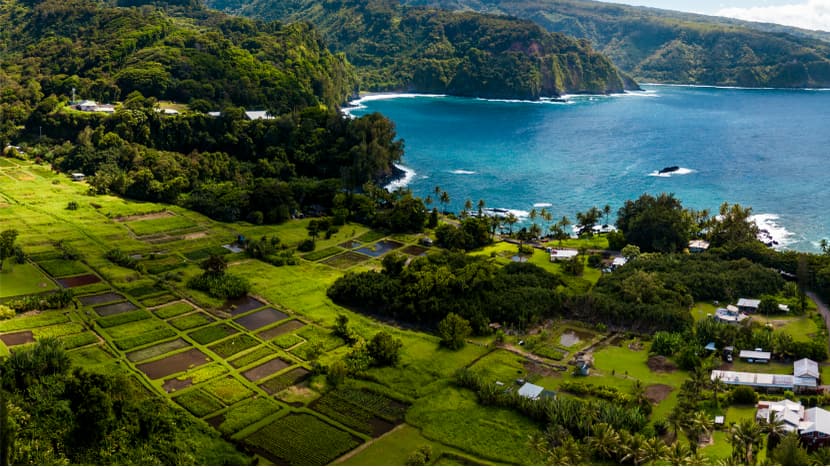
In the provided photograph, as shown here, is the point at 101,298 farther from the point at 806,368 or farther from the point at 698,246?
the point at 698,246

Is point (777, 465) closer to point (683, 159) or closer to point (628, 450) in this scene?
point (628, 450)

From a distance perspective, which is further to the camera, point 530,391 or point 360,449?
point 530,391

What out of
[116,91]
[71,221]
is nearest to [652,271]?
[71,221]

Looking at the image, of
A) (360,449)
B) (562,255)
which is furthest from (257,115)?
(360,449)

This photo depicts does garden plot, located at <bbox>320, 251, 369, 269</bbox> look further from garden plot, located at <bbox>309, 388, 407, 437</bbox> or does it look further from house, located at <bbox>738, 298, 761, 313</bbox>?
house, located at <bbox>738, 298, 761, 313</bbox>

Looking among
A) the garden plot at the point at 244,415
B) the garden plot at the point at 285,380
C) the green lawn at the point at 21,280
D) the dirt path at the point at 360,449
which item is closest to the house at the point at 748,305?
the dirt path at the point at 360,449

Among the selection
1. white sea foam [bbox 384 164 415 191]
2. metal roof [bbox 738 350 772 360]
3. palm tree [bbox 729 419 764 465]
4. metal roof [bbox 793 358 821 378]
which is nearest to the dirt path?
palm tree [bbox 729 419 764 465]
